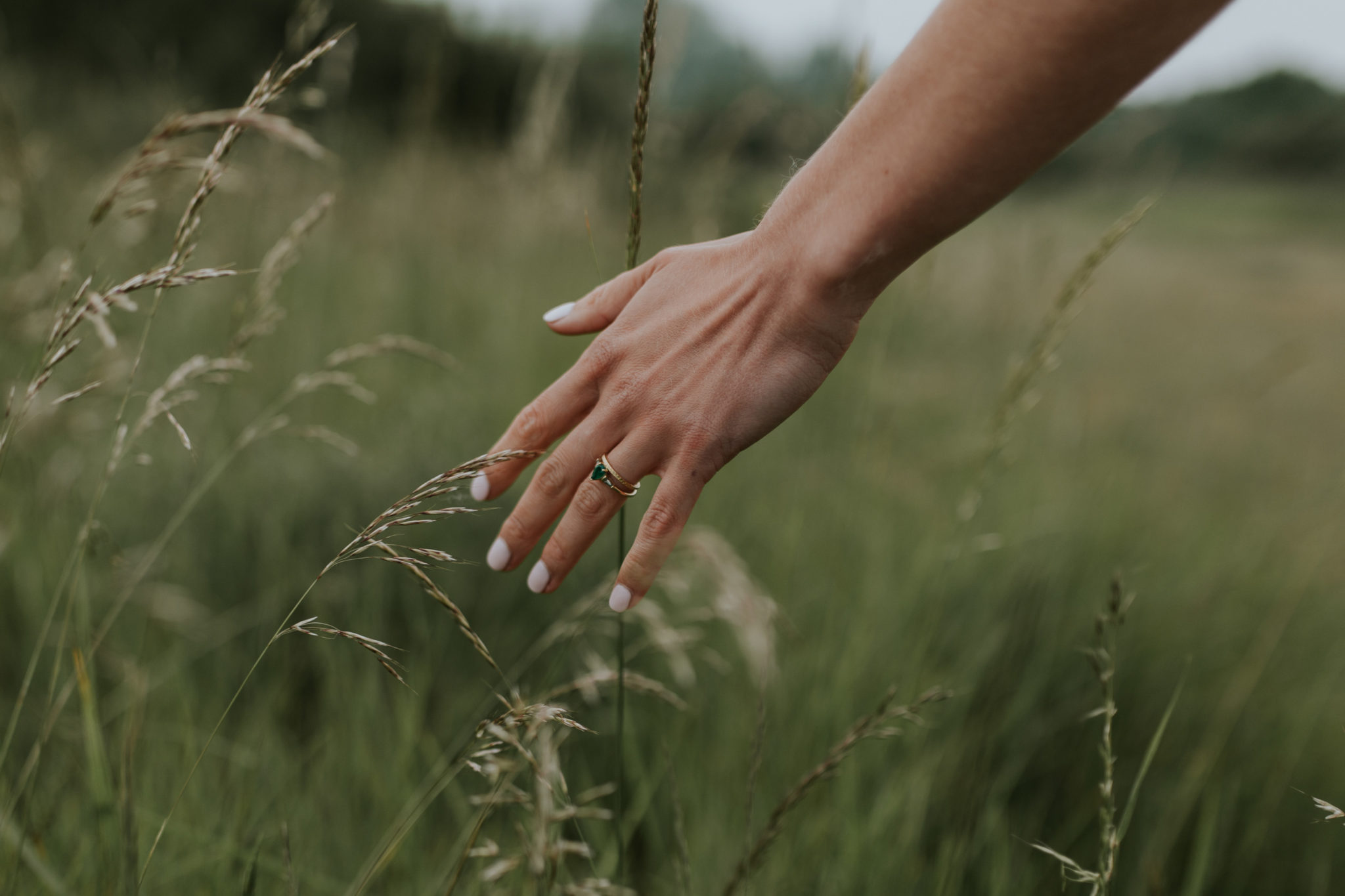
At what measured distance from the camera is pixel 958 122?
0.74 metres

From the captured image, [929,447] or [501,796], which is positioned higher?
[501,796]

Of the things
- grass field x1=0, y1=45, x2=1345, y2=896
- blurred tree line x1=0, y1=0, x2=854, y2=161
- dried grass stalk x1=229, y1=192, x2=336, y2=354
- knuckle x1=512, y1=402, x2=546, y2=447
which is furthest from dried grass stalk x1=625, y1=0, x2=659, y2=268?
blurred tree line x1=0, y1=0, x2=854, y2=161

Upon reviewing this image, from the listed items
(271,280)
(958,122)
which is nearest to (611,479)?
(958,122)

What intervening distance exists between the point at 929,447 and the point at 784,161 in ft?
8.38

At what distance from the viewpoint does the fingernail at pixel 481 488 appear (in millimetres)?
1002

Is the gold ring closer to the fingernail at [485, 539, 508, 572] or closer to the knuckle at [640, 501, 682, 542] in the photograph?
the knuckle at [640, 501, 682, 542]

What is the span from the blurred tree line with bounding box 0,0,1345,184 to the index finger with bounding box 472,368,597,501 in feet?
6.37

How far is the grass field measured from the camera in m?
1.22

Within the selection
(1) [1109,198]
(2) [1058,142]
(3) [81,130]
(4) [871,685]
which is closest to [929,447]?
(1) [1109,198]

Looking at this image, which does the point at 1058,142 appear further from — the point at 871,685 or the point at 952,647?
the point at 952,647

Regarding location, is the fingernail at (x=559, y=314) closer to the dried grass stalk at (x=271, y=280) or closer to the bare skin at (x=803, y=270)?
the bare skin at (x=803, y=270)

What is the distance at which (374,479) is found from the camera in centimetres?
213

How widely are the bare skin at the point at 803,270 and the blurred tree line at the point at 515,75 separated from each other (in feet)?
6.02

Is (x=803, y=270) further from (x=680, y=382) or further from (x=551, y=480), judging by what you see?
(x=551, y=480)
